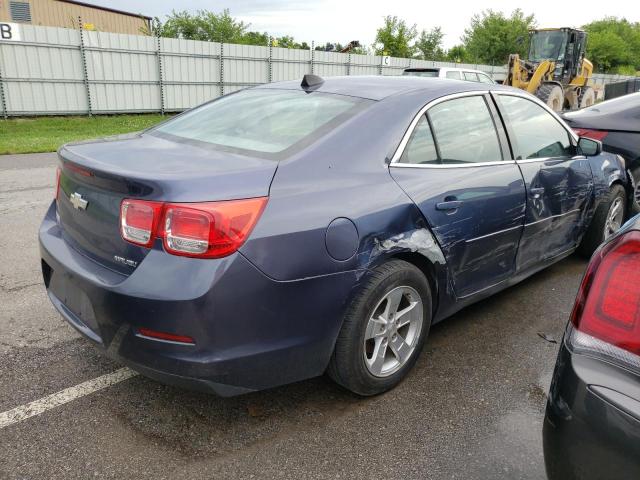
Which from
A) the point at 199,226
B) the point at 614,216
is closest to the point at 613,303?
the point at 199,226

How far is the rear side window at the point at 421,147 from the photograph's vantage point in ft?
9.28

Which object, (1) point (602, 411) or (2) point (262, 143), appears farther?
(2) point (262, 143)

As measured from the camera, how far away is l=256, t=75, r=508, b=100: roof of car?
10.0 feet

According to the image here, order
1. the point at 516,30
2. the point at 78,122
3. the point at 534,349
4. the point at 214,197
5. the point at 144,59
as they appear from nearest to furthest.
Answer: the point at 214,197 < the point at 534,349 < the point at 78,122 < the point at 144,59 < the point at 516,30

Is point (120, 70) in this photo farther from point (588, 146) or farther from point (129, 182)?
point (129, 182)

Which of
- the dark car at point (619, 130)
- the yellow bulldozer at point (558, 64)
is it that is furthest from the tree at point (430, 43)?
the dark car at point (619, 130)

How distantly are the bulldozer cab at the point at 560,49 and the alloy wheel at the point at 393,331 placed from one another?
783 inches

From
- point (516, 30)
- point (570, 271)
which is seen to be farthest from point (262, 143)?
point (516, 30)

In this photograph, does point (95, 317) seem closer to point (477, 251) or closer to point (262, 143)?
point (262, 143)

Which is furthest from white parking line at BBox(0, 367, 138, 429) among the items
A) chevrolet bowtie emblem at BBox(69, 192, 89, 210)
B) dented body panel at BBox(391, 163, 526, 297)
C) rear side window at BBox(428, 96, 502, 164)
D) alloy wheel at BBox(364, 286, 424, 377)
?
rear side window at BBox(428, 96, 502, 164)

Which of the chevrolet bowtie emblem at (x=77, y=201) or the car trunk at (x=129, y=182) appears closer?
the car trunk at (x=129, y=182)

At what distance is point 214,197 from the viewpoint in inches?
83.6

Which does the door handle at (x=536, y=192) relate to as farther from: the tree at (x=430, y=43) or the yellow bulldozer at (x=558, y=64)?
the tree at (x=430, y=43)

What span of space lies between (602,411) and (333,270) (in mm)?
1154
